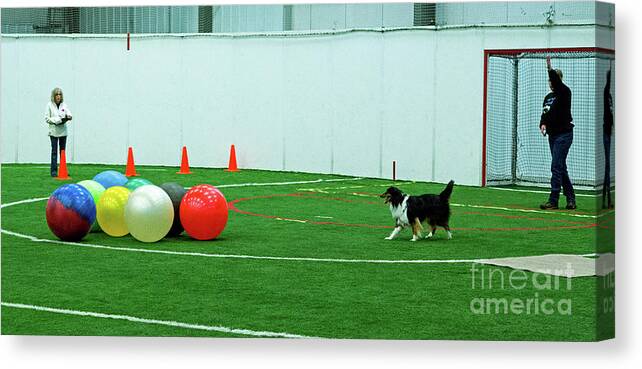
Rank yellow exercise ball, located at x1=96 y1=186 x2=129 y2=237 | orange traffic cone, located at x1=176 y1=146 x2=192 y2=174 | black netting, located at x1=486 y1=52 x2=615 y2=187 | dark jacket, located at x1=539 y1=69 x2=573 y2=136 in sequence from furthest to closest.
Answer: orange traffic cone, located at x1=176 y1=146 x2=192 y2=174 < black netting, located at x1=486 y1=52 x2=615 y2=187 < dark jacket, located at x1=539 y1=69 x2=573 y2=136 < yellow exercise ball, located at x1=96 y1=186 x2=129 y2=237

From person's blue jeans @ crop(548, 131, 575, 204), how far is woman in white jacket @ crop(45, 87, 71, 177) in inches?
398

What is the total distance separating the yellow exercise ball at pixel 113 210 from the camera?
1321cm

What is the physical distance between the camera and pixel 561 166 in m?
17.1

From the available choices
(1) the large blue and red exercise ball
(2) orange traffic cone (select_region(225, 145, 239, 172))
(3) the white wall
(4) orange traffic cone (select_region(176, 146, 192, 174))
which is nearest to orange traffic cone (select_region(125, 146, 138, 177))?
(4) orange traffic cone (select_region(176, 146, 192, 174))

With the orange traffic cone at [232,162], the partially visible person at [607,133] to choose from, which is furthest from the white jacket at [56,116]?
the partially visible person at [607,133]

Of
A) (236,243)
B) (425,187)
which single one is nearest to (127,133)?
(425,187)

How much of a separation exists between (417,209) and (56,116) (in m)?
11.4

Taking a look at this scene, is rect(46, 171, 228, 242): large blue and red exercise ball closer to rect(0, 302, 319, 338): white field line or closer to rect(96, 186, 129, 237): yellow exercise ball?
rect(96, 186, 129, 237): yellow exercise ball

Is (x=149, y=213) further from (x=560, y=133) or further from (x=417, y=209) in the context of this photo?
(x=560, y=133)

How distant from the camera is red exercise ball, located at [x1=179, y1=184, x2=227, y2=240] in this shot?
1302cm

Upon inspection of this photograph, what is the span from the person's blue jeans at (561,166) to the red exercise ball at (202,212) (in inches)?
243

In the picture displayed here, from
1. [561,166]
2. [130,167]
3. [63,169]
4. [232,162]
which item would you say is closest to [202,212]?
[561,166]

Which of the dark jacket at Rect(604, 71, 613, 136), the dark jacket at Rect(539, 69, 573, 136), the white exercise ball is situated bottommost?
the white exercise ball

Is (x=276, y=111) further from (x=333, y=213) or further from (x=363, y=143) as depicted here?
(x=333, y=213)
